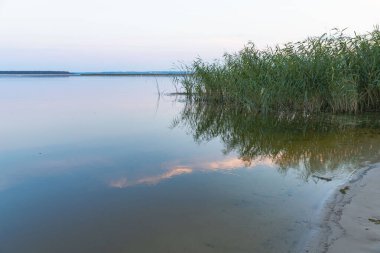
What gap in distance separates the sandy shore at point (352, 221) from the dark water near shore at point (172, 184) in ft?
0.54

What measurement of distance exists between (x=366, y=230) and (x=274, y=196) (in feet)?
4.35

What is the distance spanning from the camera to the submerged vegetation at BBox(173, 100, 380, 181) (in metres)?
5.78

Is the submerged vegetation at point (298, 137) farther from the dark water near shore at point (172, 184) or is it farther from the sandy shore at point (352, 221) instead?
the sandy shore at point (352, 221)

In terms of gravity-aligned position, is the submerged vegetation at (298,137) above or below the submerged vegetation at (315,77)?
below

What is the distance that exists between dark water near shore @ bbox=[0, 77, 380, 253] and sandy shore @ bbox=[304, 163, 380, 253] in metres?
0.16

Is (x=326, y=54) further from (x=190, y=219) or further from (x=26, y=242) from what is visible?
(x=26, y=242)

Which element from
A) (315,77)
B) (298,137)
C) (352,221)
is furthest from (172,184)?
(315,77)

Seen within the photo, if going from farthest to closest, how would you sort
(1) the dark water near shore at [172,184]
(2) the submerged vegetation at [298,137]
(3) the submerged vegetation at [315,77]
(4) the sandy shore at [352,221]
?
(3) the submerged vegetation at [315,77] → (2) the submerged vegetation at [298,137] → (1) the dark water near shore at [172,184] → (4) the sandy shore at [352,221]

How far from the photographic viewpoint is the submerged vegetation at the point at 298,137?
578 centimetres

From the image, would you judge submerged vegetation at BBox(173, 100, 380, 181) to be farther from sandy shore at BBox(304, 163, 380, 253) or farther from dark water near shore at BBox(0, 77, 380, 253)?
sandy shore at BBox(304, 163, 380, 253)

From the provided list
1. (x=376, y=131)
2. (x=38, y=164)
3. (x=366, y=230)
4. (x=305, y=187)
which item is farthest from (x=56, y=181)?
(x=376, y=131)

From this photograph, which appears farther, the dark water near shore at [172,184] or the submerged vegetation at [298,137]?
the submerged vegetation at [298,137]

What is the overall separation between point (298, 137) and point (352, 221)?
4.91 metres

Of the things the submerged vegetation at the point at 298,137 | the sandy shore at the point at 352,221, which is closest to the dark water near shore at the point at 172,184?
the submerged vegetation at the point at 298,137
